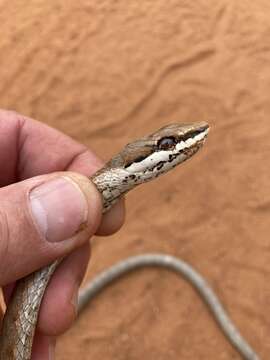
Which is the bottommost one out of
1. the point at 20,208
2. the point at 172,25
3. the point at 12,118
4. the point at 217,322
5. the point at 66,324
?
the point at 217,322

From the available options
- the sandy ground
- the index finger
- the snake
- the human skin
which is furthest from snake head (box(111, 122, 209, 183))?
the sandy ground

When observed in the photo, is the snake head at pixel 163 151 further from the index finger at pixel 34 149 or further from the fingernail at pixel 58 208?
the index finger at pixel 34 149

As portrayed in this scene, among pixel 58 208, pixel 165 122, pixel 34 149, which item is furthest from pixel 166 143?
pixel 165 122

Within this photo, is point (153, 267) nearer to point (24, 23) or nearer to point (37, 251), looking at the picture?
point (37, 251)

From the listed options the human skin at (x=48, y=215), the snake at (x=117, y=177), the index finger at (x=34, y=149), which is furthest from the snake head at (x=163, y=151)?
the index finger at (x=34, y=149)

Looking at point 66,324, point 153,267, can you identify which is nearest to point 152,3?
point 153,267

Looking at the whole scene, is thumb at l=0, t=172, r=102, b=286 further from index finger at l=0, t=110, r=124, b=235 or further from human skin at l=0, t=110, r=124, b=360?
index finger at l=0, t=110, r=124, b=235
